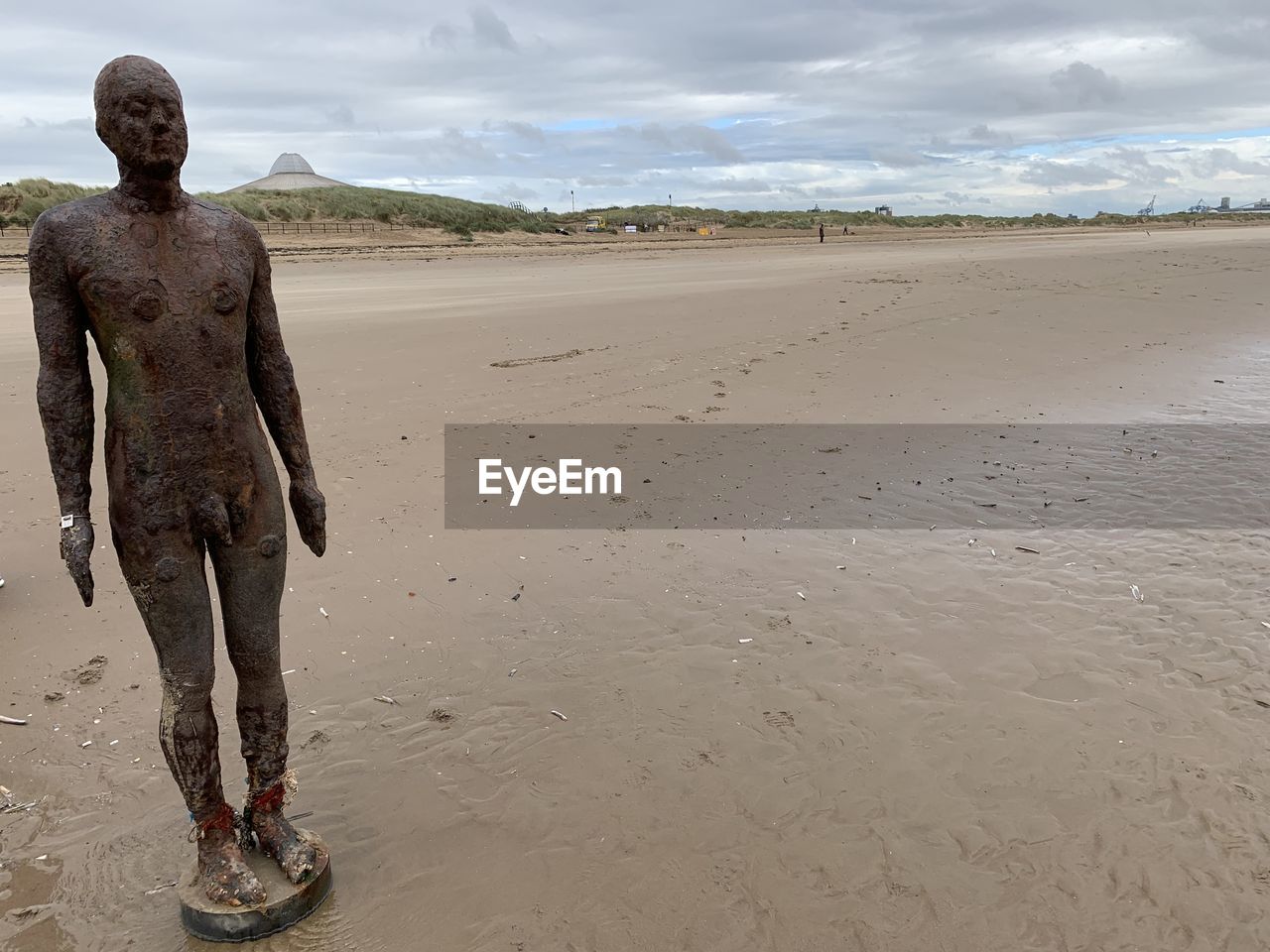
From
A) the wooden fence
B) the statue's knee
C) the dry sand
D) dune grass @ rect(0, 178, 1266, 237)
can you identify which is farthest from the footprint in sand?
the wooden fence

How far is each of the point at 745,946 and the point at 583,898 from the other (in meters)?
0.56

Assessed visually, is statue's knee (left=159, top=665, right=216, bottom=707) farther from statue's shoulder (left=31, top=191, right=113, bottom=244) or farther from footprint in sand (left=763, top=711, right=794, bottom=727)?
footprint in sand (left=763, top=711, right=794, bottom=727)

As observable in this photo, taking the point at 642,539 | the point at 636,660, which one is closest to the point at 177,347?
the point at 636,660

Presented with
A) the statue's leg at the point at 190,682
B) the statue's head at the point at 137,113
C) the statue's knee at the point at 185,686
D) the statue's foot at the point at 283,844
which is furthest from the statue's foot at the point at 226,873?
the statue's head at the point at 137,113

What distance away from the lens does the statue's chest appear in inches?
98.5

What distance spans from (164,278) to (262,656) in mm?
1195

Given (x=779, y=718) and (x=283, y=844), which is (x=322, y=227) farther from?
(x=283, y=844)

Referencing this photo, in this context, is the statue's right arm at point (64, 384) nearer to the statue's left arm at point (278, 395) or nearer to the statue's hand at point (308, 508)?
the statue's left arm at point (278, 395)

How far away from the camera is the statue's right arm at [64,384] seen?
2.50m

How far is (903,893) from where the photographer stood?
3105 mm

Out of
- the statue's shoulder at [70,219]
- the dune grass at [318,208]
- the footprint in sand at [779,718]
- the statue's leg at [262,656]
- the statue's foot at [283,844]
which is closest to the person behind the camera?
the statue's shoulder at [70,219]

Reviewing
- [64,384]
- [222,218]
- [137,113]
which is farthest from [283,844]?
[137,113]

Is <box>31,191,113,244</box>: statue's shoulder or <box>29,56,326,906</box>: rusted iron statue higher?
<box>31,191,113,244</box>: statue's shoulder

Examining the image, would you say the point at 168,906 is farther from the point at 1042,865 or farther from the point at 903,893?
the point at 1042,865
